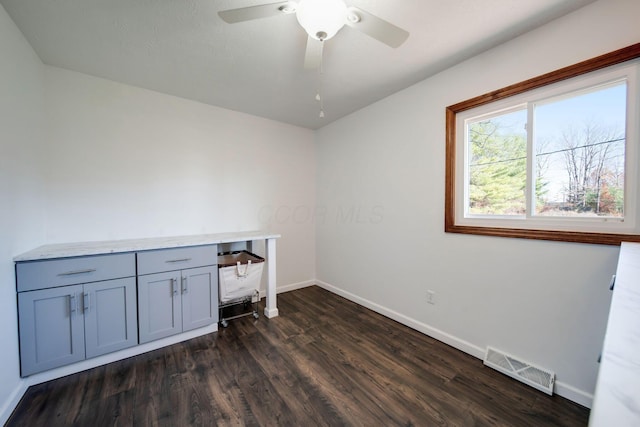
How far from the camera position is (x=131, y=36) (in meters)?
1.77

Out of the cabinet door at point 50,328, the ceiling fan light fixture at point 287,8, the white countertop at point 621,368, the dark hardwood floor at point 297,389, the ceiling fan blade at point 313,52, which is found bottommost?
the dark hardwood floor at point 297,389

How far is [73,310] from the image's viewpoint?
71.8 inches

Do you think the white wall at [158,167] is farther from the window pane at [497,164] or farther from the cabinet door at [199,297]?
the window pane at [497,164]

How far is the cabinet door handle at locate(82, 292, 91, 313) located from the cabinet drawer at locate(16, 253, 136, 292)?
0.33 feet

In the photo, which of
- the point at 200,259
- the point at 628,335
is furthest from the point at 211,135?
the point at 628,335

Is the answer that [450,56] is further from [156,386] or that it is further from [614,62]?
[156,386]

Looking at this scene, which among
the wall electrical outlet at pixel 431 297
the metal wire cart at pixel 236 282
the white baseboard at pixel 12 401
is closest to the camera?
the white baseboard at pixel 12 401

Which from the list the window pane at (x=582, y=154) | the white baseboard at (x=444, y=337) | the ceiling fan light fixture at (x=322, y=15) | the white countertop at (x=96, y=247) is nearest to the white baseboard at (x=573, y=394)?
the white baseboard at (x=444, y=337)

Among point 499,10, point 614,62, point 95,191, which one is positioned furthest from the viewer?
point 95,191

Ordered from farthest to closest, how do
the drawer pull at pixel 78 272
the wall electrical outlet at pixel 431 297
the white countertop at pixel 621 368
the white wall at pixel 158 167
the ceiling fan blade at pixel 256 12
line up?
1. the wall electrical outlet at pixel 431 297
2. the white wall at pixel 158 167
3. the drawer pull at pixel 78 272
4. the ceiling fan blade at pixel 256 12
5. the white countertop at pixel 621 368

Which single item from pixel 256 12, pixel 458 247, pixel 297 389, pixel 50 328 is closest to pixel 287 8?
pixel 256 12

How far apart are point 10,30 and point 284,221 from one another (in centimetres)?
275

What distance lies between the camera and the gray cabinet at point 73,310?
1.69 metres

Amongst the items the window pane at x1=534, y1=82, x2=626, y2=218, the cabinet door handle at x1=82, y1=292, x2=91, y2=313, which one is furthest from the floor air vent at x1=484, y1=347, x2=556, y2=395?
the cabinet door handle at x1=82, y1=292, x2=91, y2=313
